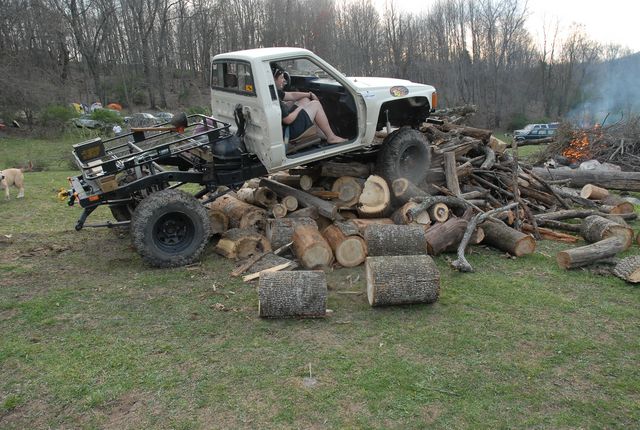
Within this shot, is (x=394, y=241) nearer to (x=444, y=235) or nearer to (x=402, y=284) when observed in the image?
(x=444, y=235)

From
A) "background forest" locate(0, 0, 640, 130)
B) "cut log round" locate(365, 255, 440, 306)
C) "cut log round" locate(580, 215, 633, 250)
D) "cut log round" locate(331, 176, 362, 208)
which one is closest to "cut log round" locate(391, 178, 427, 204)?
"cut log round" locate(331, 176, 362, 208)

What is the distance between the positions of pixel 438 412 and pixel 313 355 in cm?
113

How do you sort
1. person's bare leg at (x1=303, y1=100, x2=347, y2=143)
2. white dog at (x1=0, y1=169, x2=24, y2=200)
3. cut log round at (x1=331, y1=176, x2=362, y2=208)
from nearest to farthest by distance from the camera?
person's bare leg at (x1=303, y1=100, x2=347, y2=143) < cut log round at (x1=331, y1=176, x2=362, y2=208) < white dog at (x1=0, y1=169, x2=24, y2=200)

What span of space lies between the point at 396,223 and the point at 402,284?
213 centimetres

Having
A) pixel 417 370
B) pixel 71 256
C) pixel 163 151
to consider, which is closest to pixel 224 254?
pixel 163 151

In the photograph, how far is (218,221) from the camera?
23.5ft

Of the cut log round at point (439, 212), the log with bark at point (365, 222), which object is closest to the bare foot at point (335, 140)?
the log with bark at point (365, 222)

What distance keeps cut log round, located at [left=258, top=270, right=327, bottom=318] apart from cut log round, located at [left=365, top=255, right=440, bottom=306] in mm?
533

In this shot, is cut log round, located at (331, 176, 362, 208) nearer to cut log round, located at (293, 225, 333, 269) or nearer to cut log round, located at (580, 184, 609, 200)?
cut log round, located at (293, 225, 333, 269)

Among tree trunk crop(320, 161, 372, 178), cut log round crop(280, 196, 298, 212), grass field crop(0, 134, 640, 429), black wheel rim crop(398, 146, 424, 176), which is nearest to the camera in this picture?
grass field crop(0, 134, 640, 429)

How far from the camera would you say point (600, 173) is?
11.5 m

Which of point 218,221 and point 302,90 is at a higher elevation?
point 302,90

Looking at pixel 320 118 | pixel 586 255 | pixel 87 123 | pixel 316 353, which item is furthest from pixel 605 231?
pixel 87 123

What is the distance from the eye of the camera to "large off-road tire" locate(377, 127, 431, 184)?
7375mm
